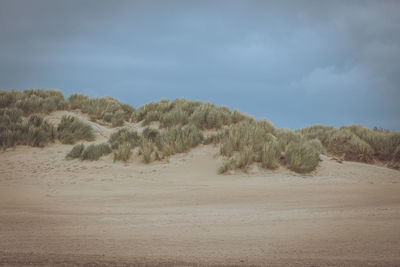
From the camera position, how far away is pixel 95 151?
11477 mm

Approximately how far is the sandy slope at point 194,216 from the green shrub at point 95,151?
3.07 feet

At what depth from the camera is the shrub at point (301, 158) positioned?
9.81 m

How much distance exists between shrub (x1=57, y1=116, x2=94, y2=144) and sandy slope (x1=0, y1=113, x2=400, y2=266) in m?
3.38

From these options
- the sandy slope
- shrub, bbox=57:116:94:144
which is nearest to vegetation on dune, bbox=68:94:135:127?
shrub, bbox=57:116:94:144

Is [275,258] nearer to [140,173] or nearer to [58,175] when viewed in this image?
[140,173]

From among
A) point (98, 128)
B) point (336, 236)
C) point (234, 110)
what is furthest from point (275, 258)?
point (98, 128)

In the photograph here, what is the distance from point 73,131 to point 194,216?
11.0 meters

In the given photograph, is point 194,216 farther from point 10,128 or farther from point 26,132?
point 10,128

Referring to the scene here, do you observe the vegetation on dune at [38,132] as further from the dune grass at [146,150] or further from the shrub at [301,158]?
the shrub at [301,158]

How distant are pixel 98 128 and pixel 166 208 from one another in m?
11.0

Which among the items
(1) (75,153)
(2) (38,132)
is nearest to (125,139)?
(1) (75,153)

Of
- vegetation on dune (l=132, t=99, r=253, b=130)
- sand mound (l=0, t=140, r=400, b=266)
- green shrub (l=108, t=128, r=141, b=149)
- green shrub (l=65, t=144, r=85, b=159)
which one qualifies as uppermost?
vegetation on dune (l=132, t=99, r=253, b=130)

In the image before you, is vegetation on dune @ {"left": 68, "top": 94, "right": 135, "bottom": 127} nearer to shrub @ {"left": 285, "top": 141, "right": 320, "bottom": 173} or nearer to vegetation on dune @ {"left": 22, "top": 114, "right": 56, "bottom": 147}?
vegetation on dune @ {"left": 22, "top": 114, "right": 56, "bottom": 147}

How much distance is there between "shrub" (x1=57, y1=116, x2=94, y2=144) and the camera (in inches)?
543
